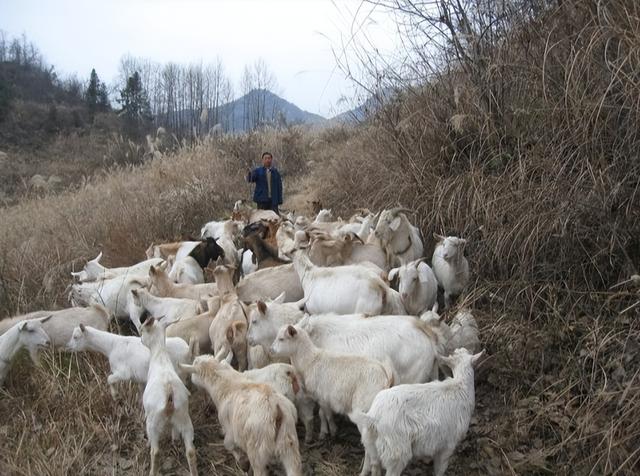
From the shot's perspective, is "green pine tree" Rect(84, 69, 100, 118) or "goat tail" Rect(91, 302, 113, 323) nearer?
"goat tail" Rect(91, 302, 113, 323)

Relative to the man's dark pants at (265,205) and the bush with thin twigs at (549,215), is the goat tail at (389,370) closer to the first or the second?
the bush with thin twigs at (549,215)

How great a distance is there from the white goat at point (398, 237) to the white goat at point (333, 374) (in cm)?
235

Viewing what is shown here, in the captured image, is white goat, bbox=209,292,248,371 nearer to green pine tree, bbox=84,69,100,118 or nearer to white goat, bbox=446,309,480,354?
white goat, bbox=446,309,480,354

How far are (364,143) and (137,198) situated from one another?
4.20 metres

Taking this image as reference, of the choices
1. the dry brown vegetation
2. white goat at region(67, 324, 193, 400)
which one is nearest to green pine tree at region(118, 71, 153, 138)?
the dry brown vegetation

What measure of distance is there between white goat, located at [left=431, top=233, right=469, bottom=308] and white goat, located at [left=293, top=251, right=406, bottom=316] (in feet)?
2.27

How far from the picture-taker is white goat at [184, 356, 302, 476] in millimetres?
3842

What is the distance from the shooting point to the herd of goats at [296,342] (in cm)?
389

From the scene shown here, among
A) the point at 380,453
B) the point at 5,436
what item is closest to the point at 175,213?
the point at 5,436

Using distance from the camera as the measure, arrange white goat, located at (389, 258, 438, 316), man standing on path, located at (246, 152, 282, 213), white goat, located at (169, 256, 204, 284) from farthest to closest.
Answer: man standing on path, located at (246, 152, 282, 213)
white goat, located at (169, 256, 204, 284)
white goat, located at (389, 258, 438, 316)

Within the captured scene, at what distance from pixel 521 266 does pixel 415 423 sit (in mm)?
2237

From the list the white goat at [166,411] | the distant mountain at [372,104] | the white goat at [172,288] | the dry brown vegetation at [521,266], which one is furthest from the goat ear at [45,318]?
the distant mountain at [372,104]

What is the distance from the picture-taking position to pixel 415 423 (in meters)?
3.78

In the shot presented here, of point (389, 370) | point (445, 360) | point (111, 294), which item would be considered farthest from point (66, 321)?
point (445, 360)
